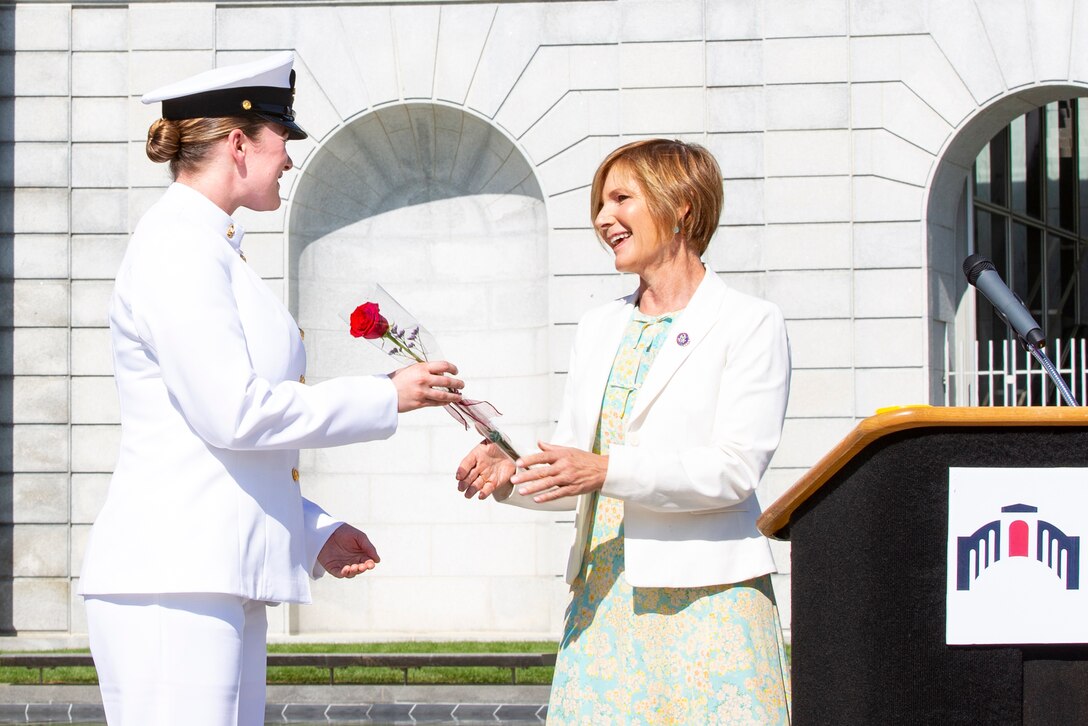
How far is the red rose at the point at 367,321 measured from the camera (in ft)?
10.7

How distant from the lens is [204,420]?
2.93 metres

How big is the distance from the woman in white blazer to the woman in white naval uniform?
1.80 ft

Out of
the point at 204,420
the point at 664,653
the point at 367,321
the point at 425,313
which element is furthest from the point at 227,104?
the point at 425,313

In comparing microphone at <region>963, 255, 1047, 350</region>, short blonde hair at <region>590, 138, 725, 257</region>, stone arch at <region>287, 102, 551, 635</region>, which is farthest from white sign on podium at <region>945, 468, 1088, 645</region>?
stone arch at <region>287, 102, 551, 635</region>

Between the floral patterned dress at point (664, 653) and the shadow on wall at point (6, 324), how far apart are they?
8.30 m

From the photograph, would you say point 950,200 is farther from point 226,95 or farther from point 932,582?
point 226,95

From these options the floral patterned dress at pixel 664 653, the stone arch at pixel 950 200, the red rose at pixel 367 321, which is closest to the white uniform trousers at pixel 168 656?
the red rose at pixel 367 321

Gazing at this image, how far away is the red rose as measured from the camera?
10.7 feet

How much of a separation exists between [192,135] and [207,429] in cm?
68

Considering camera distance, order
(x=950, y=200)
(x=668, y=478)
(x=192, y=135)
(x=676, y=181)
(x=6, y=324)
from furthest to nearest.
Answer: (x=950, y=200) < (x=6, y=324) < (x=676, y=181) < (x=668, y=478) < (x=192, y=135)

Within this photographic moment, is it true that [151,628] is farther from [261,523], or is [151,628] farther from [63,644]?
[63,644]

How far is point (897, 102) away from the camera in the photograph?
10742 millimetres

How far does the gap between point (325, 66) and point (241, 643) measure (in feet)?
28.1

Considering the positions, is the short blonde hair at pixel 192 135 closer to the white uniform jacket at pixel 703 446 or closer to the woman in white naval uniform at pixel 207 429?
the woman in white naval uniform at pixel 207 429
